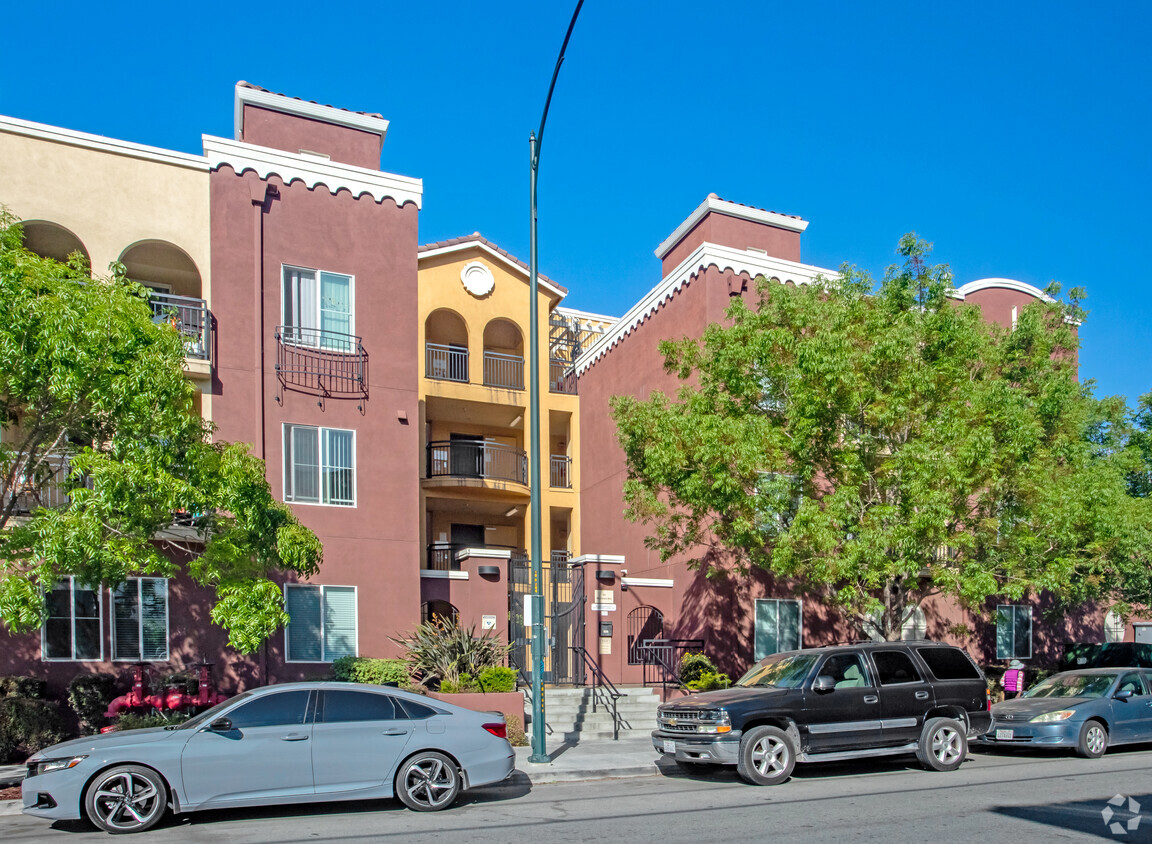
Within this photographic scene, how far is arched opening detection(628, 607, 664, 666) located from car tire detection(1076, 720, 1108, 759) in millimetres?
8623

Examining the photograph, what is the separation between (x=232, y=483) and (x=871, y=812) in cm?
851

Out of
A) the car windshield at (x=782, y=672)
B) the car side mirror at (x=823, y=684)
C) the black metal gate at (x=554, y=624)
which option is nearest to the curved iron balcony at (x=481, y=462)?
the black metal gate at (x=554, y=624)

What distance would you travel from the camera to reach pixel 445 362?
27062mm

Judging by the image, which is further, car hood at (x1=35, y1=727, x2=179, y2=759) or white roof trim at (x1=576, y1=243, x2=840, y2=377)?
white roof trim at (x1=576, y1=243, x2=840, y2=377)

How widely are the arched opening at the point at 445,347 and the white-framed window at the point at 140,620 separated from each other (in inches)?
422

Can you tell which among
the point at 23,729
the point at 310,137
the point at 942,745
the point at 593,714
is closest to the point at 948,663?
the point at 942,745

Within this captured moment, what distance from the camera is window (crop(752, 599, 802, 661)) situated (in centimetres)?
2155

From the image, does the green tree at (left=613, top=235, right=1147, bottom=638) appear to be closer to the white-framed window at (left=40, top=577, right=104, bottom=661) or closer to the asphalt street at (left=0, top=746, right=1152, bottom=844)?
the asphalt street at (left=0, top=746, right=1152, bottom=844)

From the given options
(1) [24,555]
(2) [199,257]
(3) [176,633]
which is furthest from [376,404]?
(1) [24,555]

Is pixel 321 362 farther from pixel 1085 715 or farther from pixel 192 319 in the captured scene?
pixel 1085 715

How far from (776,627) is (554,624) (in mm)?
5047

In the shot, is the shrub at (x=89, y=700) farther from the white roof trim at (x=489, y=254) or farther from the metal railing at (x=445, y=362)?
the white roof trim at (x=489, y=254)

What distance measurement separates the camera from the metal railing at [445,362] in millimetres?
26670

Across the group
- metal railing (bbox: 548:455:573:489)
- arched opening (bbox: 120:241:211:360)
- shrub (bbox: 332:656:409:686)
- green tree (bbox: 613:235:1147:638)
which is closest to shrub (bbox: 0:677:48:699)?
shrub (bbox: 332:656:409:686)
